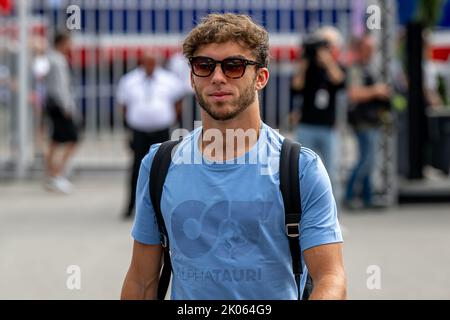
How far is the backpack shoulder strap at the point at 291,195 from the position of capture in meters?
3.11

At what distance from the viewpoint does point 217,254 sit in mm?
3139

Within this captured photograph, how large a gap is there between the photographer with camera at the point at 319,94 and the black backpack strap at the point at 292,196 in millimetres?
6737

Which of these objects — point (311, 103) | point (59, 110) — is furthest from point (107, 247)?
point (59, 110)

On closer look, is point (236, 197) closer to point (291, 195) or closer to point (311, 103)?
point (291, 195)

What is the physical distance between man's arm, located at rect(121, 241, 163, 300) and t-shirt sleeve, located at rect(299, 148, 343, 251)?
482 mm

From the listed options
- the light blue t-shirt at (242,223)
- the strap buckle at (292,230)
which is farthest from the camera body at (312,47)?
the strap buckle at (292,230)

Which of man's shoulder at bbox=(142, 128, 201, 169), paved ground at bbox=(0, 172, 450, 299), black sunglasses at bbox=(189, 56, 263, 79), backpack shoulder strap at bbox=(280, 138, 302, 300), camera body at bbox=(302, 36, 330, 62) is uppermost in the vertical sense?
camera body at bbox=(302, 36, 330, 62)

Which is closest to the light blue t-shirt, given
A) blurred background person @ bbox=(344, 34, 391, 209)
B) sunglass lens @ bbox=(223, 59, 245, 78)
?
sunglass lens @ bbox=(223, 59, 245, 78)

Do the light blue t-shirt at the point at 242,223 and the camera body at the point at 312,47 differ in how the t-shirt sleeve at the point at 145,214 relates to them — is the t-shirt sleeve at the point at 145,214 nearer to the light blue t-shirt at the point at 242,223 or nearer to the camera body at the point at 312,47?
the light blue t-shirt at the point at 242,223

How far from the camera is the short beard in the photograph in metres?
3.12

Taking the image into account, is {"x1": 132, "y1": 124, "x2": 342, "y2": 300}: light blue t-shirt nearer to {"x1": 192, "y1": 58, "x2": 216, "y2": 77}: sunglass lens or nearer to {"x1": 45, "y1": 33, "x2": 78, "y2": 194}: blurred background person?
{"x1": 192, "y1": 58, "x2": 216, "y2": 77}: sunglass lens

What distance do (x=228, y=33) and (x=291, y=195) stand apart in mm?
493

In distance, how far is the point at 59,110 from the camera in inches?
518
